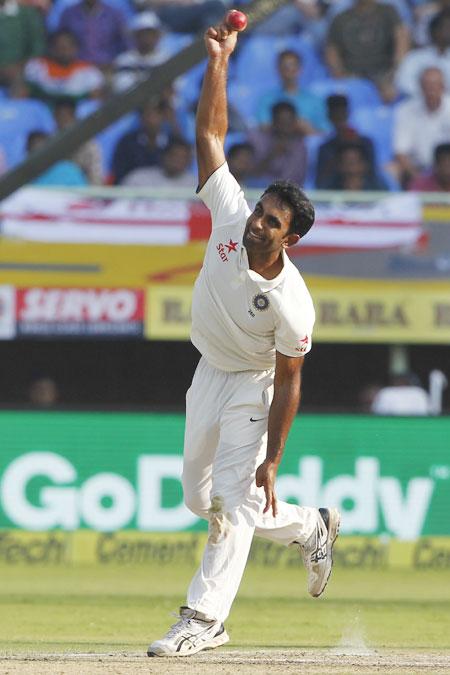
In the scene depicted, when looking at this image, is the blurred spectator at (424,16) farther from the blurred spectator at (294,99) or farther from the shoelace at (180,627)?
the shoelace at (180,627)

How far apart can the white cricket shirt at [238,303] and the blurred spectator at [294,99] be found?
25.2 feet

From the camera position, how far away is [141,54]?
1456 cm

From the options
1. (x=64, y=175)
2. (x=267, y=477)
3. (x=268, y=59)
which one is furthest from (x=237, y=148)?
(x=267, y=477)

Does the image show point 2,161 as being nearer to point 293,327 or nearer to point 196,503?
point 196,503

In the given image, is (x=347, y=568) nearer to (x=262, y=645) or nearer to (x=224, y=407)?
(x=262, y=645)

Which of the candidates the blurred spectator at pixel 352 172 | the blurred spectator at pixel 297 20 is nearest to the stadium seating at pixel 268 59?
the blurred spectator at pixel 297 20

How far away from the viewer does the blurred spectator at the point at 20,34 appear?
48.0ft

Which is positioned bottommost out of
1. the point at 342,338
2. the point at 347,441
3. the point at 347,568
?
the point at 347,568

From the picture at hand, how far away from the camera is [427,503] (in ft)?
33.9

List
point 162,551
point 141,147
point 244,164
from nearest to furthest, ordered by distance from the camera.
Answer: point 162,551, point 244,164, point 141,147

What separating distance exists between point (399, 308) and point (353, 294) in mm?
408

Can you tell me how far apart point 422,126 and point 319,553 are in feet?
26.1

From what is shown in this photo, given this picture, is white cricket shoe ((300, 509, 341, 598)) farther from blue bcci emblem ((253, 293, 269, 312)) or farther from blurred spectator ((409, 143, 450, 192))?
blurred spectator ((409, 143, 450, 192))

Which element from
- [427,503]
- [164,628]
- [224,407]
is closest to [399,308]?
[427,503]
